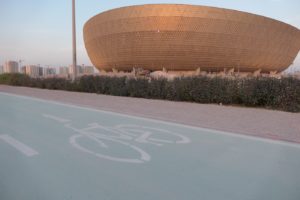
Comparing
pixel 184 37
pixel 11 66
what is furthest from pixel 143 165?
pixel 11 66

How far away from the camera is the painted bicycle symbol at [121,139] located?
4664mm

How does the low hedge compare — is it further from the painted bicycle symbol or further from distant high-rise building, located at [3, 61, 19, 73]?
distant high-rise building, located at [3, 61, 19, 73]

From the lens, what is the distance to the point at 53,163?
13.9 feet

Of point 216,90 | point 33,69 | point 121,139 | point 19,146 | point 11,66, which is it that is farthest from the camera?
point 33,69

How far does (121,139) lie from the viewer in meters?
5.79

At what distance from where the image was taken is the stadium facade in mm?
50781

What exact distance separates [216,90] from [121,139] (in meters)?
8.64

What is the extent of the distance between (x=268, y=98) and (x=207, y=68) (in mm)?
46365

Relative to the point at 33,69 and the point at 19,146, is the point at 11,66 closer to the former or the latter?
the point at 33,69

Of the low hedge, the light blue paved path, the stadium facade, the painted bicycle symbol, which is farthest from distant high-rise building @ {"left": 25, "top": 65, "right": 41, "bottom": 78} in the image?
the light blue paved path

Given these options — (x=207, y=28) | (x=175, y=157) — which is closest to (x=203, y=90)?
(x=175, y=157)

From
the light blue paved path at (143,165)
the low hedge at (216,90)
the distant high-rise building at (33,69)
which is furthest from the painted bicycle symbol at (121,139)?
the distant high-rise building at (33,69)

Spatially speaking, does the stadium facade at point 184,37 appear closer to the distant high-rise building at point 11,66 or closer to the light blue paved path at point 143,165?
the distant high-rise building at point 11,66

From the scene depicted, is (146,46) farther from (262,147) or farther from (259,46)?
(262,147)
